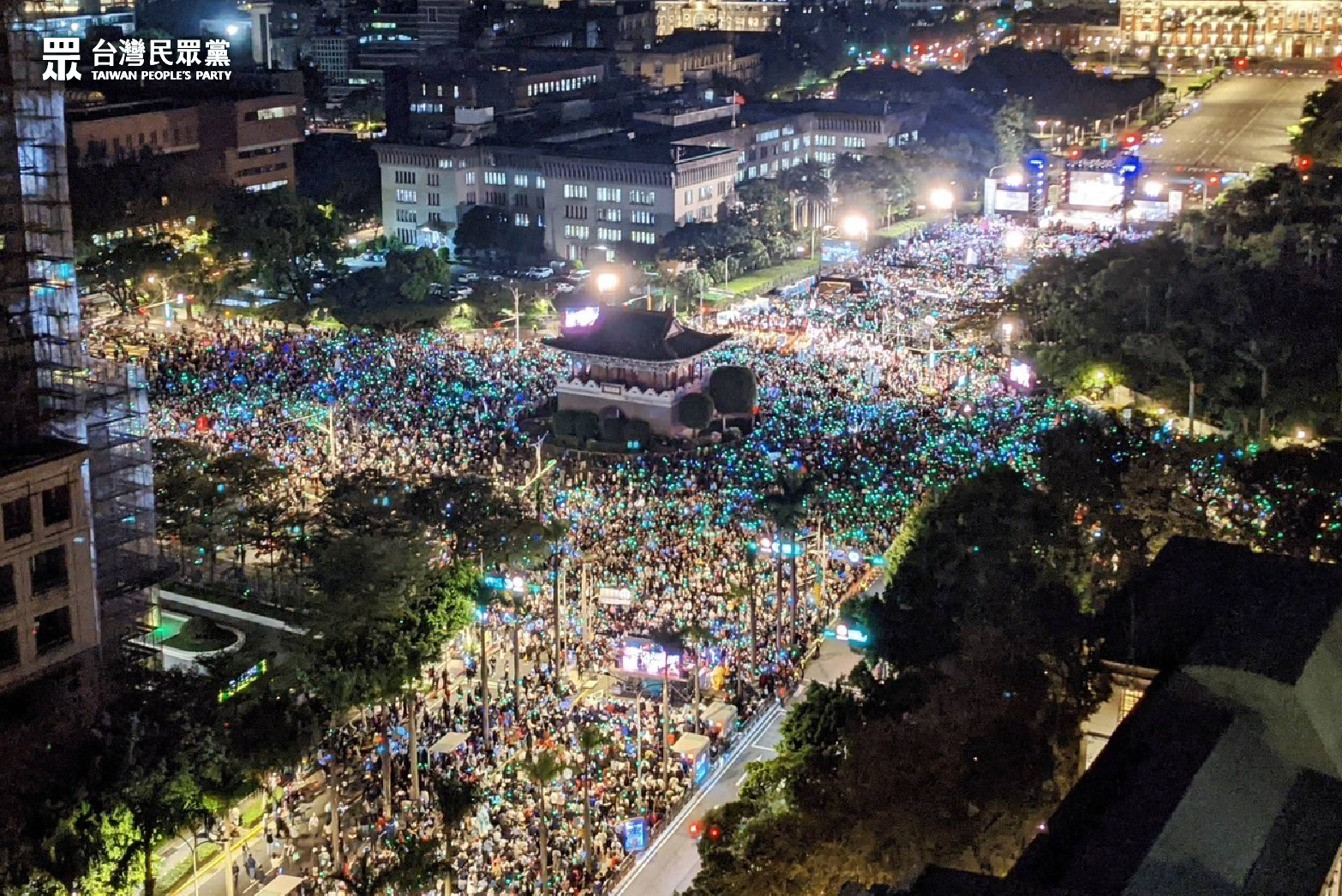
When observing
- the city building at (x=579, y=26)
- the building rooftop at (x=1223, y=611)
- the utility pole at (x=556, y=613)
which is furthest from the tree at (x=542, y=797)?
the city building at (x=579, y=26)

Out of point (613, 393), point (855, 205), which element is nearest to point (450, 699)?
point (613, 393)

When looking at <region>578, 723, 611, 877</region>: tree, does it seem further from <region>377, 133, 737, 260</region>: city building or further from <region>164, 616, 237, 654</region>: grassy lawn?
<region>377, 133, 737, 260</region>: city building

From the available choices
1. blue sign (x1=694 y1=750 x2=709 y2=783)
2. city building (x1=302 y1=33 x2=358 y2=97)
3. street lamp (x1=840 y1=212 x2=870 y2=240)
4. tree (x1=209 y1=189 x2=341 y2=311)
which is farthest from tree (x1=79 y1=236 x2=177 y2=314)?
city building (x1=302 y1=33 x2=358 y2=97)

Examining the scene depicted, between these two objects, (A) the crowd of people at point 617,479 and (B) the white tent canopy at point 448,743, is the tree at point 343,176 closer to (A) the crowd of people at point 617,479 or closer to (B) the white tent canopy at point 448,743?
(A) the crowd of people at point 617,479

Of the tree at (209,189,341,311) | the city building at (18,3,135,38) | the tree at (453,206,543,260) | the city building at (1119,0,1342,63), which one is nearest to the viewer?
the tree at (209,189,341,311)

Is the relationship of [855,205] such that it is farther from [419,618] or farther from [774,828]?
[774,828]

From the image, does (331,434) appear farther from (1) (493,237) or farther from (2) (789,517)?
(1) (493,237)
